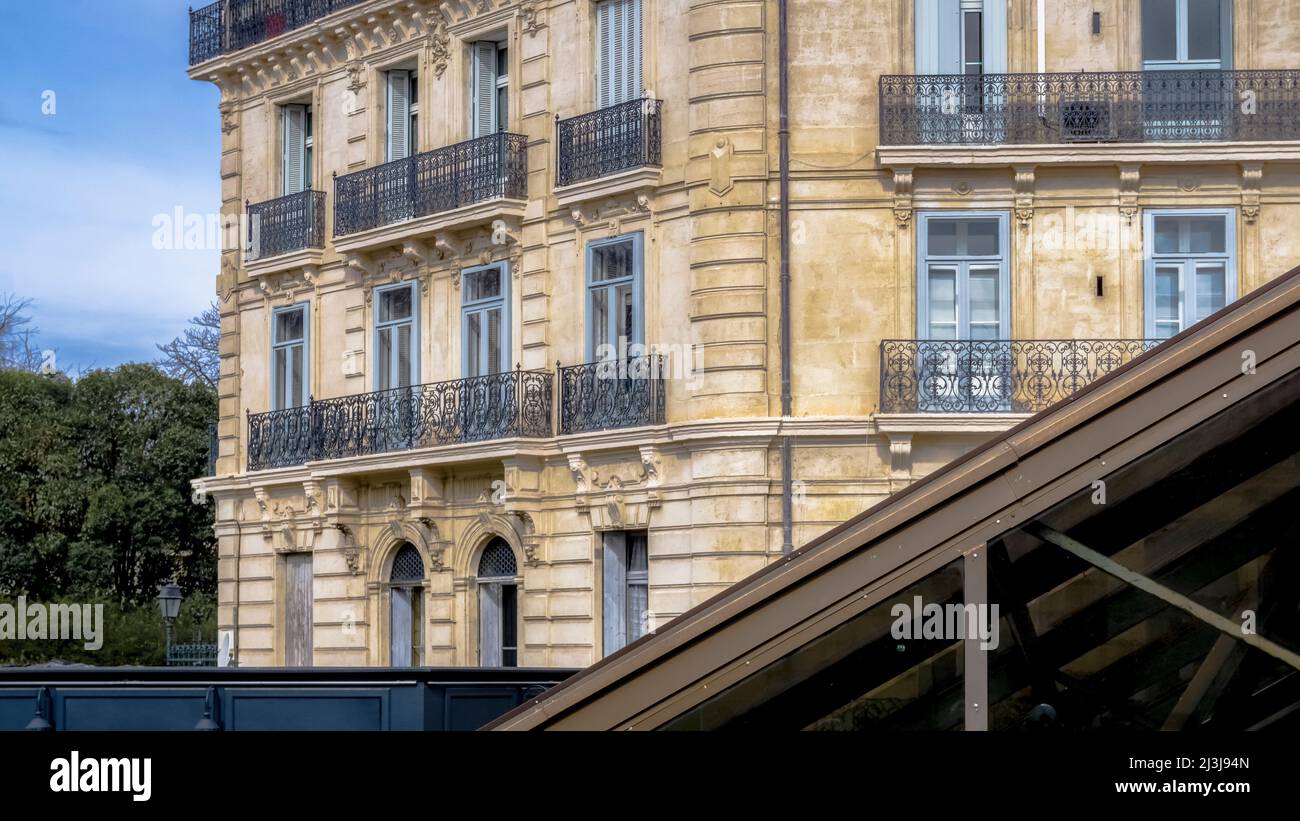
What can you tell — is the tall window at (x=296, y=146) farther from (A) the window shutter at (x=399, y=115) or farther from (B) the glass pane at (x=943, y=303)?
(B) the glass pane at (x=943, y=303)

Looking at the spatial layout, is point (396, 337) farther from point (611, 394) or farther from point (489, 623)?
point (611, 394)

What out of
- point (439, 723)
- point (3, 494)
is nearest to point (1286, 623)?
point (439, 723)

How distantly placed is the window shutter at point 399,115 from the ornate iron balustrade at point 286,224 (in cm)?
210

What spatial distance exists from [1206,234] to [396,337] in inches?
555

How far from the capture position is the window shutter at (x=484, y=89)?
30797 millimetres

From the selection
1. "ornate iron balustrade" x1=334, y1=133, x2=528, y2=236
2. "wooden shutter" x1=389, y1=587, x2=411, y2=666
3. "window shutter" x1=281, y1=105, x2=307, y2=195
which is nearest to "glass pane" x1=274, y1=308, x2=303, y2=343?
"window shutter" x1=281, y1=105, x2=307, y2=195

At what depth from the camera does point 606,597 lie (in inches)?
1086

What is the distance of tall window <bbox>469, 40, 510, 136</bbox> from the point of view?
30.8 m

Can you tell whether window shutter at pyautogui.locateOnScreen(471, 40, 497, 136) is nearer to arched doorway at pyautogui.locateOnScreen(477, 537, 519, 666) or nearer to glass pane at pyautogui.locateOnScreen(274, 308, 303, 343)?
glass pane at pyautogui.locateOnScreen(274, 308, 303, 343)

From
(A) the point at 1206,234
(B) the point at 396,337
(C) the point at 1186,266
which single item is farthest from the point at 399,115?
(A) the point at 1206,234

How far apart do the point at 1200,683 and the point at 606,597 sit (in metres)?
22.4

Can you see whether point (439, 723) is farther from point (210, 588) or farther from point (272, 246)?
point (210, 588)

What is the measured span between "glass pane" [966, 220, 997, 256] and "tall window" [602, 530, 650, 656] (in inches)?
252
